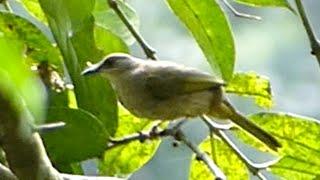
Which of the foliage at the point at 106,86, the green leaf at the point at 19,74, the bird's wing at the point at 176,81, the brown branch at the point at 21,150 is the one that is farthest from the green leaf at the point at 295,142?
the green leaf at the point at 19,74

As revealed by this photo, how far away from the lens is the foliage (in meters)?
0.67

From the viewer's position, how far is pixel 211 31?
0.82 meters

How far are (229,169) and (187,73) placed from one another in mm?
343

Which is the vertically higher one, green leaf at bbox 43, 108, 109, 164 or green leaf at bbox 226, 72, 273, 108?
green leaf at bbox 43, 108, 109, 164

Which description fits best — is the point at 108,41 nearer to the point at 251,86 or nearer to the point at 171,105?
the point at 251,86

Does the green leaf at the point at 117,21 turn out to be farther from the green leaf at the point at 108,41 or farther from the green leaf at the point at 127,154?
the green leaf at the point at 127,154

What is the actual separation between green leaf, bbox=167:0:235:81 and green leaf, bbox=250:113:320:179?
0.17 metres

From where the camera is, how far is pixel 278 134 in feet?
3.32

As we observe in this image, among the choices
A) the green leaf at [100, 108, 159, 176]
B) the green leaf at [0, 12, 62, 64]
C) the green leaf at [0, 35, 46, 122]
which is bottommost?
the green leaf at [100, 108, 159, 176]

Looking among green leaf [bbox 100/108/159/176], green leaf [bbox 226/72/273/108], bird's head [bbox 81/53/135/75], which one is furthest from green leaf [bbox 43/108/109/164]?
bird's head [bbox 81/53/135/75]

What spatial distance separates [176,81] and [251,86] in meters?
0.30

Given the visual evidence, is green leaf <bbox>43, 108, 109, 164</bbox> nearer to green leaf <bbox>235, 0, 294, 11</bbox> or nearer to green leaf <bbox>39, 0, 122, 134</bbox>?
green leaf <bbox>39, 0, 122, 134</bbox>

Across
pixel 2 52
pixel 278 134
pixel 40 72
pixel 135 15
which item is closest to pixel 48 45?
pixel 40 72

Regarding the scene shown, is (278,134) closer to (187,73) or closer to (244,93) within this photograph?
(244,93)
